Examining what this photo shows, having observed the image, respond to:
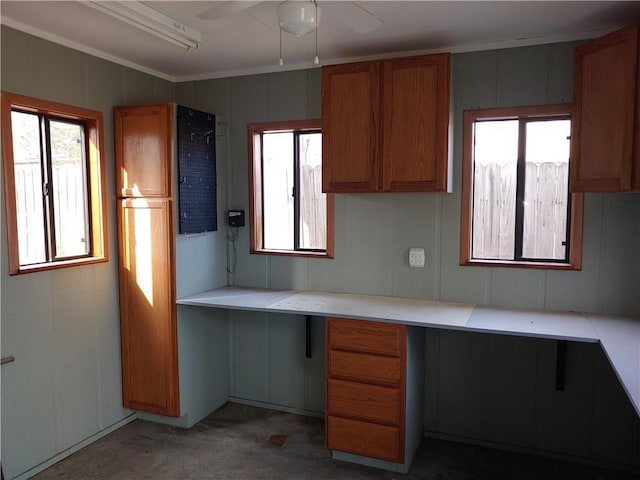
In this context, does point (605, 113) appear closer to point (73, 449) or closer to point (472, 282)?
point (472, 282)

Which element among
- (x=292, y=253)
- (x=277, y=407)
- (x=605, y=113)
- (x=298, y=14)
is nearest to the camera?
(x=298, y=14)

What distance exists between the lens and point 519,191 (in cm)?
287

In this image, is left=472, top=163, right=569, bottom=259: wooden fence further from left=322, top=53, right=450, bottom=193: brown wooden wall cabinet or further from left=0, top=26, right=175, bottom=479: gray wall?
left=0, top=26, right=175, bottom=479: gray wall

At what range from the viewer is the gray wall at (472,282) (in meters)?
2.67

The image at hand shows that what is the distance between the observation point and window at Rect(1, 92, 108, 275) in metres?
2.53

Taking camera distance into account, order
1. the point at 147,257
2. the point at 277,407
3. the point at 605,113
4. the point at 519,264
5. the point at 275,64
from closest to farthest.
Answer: the point at 605,113 < the point at 519,264 < the point at 147,257 < the point at 275,64 < the point at 277,407

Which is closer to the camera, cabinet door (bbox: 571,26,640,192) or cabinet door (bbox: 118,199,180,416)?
cabinet door (bbox: 571,26,640,192)

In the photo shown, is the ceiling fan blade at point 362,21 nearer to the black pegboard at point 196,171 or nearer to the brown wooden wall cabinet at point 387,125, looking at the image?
the brown wooden wall cabinet at point 387,125

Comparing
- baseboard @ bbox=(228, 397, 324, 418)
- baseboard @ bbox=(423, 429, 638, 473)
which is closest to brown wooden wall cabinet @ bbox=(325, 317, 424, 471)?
baseboard @ bbox=(423, 429, 638, 473)

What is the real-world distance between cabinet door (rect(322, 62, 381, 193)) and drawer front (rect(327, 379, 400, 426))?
3.72 ft

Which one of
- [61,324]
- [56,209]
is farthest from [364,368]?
[56,209]

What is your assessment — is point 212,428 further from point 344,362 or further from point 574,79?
point 574,79

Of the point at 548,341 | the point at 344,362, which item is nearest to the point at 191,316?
the point at 344,362

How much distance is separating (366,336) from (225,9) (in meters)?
1.74
